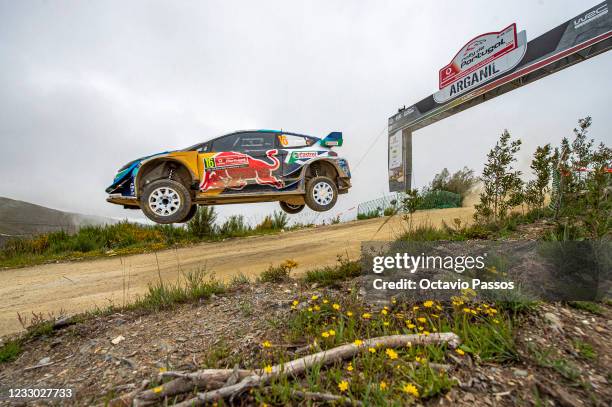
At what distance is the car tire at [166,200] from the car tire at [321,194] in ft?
5.81

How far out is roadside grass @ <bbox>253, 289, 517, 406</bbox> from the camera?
1757mm

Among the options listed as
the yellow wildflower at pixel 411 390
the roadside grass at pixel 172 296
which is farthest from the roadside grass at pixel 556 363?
the roadside grass at pixel 172 296

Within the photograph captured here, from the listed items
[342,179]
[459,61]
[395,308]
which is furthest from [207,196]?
[459,61]

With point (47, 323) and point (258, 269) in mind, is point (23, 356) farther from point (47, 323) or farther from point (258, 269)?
point (258, 269)

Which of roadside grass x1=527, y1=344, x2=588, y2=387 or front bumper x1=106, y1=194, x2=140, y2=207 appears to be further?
front bumper x1=106, y1=194, x2=140, y2=207

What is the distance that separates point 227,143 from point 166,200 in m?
1.43

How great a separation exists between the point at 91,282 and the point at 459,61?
11040 mm

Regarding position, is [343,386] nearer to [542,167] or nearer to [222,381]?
[222,381]

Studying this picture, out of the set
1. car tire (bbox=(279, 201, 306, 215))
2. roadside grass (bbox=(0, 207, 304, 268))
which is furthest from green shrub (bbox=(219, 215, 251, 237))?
car tire (bbox=(279, 201, 306, 215))

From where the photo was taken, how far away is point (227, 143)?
4742mm

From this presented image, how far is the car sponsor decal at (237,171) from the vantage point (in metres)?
4.36

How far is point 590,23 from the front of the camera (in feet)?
18.3

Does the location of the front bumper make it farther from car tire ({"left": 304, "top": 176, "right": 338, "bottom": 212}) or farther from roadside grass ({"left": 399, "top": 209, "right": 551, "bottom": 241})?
roadside grass ({"left": 399, "top": 209, "right": 551, "bottom": 241})

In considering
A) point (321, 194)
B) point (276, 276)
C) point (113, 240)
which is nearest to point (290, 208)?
point (321, 194)
